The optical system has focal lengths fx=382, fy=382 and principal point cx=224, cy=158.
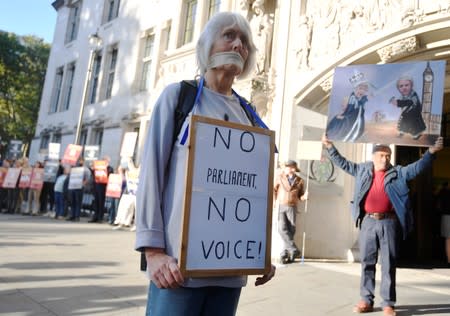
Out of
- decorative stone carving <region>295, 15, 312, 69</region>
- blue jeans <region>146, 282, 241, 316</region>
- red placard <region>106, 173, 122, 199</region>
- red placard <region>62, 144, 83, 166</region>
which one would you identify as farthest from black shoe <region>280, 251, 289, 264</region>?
red placard <region>62, 144, 83, 166</region>

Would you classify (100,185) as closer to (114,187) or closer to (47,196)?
(114,187)

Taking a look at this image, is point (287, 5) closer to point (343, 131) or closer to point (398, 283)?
point (343, 131)

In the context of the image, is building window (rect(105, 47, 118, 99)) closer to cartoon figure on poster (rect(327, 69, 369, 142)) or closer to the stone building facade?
the stone building facade

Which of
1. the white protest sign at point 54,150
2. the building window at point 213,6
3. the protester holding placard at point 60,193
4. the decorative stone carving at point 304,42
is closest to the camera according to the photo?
the decorative stone carving at point 304,42

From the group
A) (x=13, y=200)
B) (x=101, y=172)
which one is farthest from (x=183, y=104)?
(x=13, y=200)

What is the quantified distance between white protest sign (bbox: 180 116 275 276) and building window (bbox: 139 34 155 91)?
15.7m

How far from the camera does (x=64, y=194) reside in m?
12.6

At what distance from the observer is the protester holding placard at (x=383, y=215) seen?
412 cm

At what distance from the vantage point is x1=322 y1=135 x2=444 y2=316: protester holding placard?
162 inches

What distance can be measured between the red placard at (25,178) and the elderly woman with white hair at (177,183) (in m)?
13.2

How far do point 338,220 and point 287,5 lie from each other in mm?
5043

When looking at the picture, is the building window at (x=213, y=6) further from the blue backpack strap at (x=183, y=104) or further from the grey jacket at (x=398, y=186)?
the blue backpack strap at (x=183, y=104)

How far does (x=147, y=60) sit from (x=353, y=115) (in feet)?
45.3

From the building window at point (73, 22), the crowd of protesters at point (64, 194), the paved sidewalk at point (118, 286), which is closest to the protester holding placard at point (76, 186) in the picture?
the crowd of protesters at point (64, 194)
